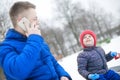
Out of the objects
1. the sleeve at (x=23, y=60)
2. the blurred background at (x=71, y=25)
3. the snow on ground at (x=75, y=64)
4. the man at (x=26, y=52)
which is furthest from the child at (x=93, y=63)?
the blurred background at (x=71, y=25)

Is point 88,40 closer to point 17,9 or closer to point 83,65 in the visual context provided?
point 83,65

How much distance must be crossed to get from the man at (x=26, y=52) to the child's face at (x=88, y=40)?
1.98 metres

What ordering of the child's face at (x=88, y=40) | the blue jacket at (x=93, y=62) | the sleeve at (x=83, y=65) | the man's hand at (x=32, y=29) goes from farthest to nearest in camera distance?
the child's face at (x=88, y=40) < the blue jacket at (x=93, y=62) < the sleeve at (x=83, y=65) < the man's hand at (x=32, y=29)

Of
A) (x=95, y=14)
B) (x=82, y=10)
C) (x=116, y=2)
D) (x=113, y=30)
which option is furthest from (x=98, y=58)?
(x=116, y=2)

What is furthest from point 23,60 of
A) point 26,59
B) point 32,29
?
point 32,29

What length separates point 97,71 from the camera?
4695 millimetres

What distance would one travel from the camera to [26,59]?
238 centimetres

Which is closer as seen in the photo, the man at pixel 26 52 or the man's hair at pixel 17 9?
the man at pixel 26 52

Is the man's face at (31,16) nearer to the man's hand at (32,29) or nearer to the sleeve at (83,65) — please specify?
the man's hand at (32,29)

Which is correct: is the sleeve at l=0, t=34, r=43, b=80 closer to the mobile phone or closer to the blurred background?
the mobile phone

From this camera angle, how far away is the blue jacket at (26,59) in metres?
2.39

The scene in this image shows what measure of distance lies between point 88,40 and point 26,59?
2.77m

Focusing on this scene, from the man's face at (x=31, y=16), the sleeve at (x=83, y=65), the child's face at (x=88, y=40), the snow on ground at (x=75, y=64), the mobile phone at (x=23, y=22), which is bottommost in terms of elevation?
the snow on ground at (x=75, y=64)

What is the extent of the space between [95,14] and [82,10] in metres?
6.96
